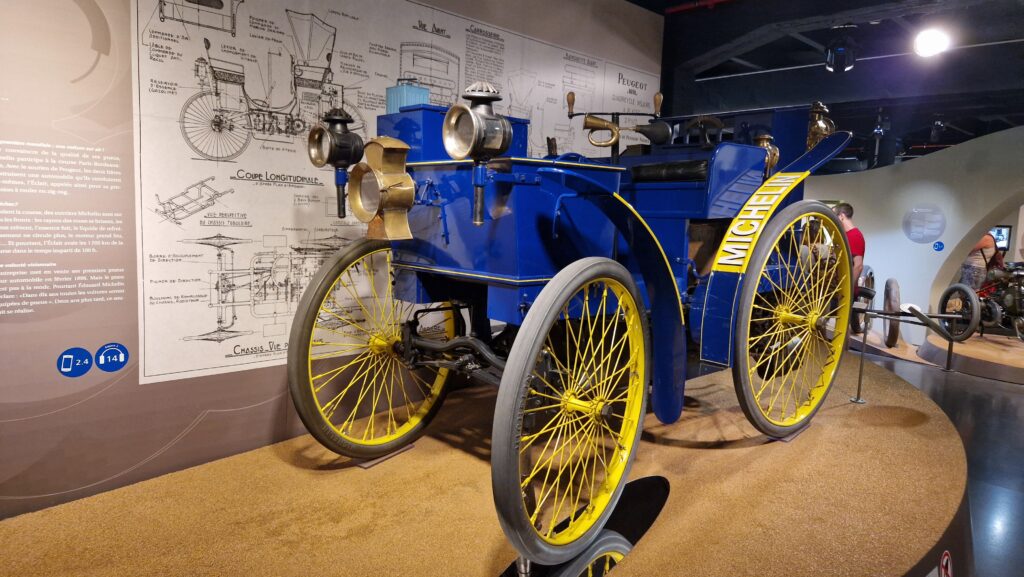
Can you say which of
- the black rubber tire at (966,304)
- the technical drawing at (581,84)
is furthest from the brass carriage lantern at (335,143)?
the black rubber tire at (966,304)

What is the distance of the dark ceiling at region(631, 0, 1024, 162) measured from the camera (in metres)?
4.42

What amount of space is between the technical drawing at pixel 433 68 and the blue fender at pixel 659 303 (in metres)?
1.64

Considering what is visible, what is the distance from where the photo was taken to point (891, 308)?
16.8 feet

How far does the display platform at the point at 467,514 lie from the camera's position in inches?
83.3

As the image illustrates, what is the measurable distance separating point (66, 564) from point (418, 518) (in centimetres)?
117

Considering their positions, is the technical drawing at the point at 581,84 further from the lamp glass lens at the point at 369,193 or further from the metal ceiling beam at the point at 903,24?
the metal ceiling beam at the point at 903,24

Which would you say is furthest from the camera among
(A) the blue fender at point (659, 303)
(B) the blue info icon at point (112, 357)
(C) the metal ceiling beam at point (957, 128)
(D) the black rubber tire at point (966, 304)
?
(D) the black rubber tire at point (966, 304)

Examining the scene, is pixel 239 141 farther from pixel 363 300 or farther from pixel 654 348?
pixel 654 348

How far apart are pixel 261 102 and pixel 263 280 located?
85 cm

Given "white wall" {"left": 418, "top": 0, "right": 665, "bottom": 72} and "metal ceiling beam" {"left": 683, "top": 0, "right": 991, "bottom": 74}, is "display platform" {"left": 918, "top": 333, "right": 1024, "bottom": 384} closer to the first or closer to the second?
"metal ceiling beam" {"left": 683, "top": 0, "right": 991, "bottom": 74}

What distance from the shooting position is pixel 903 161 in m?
5.28

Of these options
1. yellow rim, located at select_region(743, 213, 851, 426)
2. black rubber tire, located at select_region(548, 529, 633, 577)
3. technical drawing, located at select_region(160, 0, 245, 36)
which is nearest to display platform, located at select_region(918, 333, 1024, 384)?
yellow rim, located at select_region(743, 213, 851, 426)

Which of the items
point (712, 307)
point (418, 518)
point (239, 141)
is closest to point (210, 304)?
point (239, 141)

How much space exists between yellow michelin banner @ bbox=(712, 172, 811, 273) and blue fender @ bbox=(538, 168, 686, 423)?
9.9 inches
